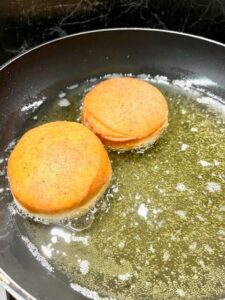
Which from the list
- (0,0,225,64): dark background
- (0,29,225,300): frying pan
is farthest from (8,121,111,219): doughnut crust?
(0,0,225,64): dark background

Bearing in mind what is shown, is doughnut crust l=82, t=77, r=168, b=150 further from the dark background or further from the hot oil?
the dark background

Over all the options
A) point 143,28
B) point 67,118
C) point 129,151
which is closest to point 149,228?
point 129,151

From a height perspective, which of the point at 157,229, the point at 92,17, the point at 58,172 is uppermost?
the point at 92,17

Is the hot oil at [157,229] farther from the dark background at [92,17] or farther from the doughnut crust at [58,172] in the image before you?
the dark background at [92,17]

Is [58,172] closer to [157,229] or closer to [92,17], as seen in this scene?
[157,229]

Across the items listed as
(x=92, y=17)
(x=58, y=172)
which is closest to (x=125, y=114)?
(x=58, y=172)

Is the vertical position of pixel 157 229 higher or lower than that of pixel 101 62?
lower

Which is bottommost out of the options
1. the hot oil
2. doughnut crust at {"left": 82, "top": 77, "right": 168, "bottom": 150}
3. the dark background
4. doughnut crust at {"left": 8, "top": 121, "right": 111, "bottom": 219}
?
the hot oil
